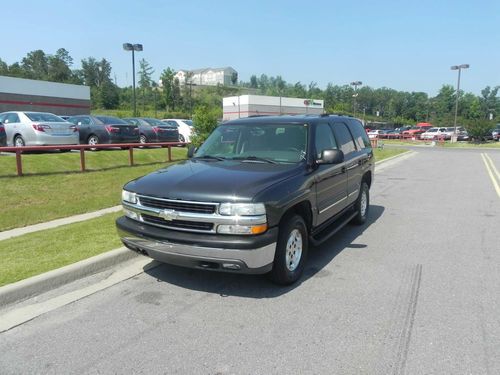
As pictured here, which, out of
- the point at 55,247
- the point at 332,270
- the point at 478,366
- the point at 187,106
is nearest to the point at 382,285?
the point at 332,270

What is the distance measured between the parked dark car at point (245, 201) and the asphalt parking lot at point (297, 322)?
0.43 meters

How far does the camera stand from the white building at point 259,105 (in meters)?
75.2

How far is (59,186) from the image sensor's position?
10.1 meters

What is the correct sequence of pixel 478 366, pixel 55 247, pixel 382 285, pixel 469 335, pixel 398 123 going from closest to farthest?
1. pixel 478 366
2. pixel 469 335
3. pixel 382 285
4. pixel 55 247
5. pixel 398 123

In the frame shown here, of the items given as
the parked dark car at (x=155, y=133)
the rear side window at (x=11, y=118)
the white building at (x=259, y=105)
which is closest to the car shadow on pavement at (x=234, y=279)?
the rear side window at (x=11, y=118)

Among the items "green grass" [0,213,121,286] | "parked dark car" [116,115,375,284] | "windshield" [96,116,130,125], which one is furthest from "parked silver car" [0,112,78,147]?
"parked dark car" [116,115,375,284]

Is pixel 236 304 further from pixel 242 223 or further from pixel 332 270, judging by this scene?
pixel 332 270

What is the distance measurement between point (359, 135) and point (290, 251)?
3.86m

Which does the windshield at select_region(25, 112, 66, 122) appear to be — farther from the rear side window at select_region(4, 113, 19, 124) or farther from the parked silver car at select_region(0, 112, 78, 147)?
the rear side window at select_region(4, 113, 19, 124)

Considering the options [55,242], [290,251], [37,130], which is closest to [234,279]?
[290,251]

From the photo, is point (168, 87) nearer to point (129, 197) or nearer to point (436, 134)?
point (436, 134)

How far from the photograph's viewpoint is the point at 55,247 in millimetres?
5691

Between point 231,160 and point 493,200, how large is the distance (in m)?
8.10

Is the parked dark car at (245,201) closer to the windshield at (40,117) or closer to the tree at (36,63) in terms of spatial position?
the windshield at (40,117)
